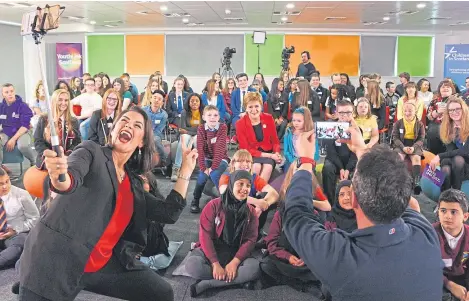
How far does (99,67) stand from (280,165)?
10.3 metres

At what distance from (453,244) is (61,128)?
338 centimetres

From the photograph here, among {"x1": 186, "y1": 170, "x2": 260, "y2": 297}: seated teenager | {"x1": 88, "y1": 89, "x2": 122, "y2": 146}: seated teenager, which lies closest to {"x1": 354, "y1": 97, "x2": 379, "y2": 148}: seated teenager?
{"x1": 186, "y1": 170, "x2": 260, "y2": 297}: seated teenager

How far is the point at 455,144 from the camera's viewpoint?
443cm

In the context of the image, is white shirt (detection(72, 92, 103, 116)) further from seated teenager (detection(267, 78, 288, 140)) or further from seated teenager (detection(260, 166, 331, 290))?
seated teenager (detection(260, 166, 331, 290))

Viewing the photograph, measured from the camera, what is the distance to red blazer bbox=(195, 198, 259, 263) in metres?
3.13

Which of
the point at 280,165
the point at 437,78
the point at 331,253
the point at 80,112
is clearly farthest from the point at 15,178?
the point at 437,78

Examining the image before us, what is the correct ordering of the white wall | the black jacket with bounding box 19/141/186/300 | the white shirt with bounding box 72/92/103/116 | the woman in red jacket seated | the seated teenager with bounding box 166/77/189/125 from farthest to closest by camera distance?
the white wall, the seated teenager with bounding box 166/77/189/125, the white shirt with bounding box 72/92/103/116, the woman in red jacket seated, the black jacket with bounding box 19/141/186/300

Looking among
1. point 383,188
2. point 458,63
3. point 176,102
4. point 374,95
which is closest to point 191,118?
point 176,102

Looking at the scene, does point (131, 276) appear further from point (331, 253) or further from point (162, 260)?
point (162, 260)

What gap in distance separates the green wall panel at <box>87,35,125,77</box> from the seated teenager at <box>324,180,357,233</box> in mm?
11808

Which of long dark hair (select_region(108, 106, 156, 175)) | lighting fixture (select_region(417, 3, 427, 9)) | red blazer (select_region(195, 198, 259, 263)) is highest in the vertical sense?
lighting fixture (select_region(417, 3, 427, 9))

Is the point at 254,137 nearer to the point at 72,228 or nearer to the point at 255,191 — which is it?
the point at 255,191

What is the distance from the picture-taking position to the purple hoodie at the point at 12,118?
6.02 metres

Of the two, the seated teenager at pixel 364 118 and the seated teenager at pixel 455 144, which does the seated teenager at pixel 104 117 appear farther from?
the seated teenager at pixel 455 144
